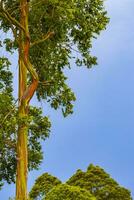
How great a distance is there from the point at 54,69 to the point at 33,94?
6.90 ft

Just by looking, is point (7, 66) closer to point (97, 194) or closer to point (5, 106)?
point (5, 106)

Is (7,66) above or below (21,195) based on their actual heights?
above

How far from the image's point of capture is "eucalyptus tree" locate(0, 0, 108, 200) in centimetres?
2797

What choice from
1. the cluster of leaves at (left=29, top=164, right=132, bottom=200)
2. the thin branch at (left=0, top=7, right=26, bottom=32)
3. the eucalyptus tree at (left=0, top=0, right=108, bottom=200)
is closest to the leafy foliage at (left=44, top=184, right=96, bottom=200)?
the eucalyptus tree at (left=0, top=0, right=108, bottom=200)

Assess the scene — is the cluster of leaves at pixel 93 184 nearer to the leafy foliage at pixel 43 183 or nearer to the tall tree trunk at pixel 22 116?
the leafy foliage at pixel 43 183

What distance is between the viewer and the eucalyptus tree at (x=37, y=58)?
2797 cm

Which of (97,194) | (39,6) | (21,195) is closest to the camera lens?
(21,195)

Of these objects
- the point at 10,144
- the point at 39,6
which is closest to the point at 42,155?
the point at 10,144

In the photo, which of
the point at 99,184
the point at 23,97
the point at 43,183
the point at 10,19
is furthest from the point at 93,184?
the point at 10,19

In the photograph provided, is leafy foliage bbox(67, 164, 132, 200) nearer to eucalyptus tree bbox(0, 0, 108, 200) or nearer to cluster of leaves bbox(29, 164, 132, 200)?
cluster of leaves bbox(29, 164, 132, 200)

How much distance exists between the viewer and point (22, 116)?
2731 centimetres

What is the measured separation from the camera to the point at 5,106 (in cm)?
2828

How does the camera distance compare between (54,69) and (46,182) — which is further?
(46,182)

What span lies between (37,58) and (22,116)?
156 inches
